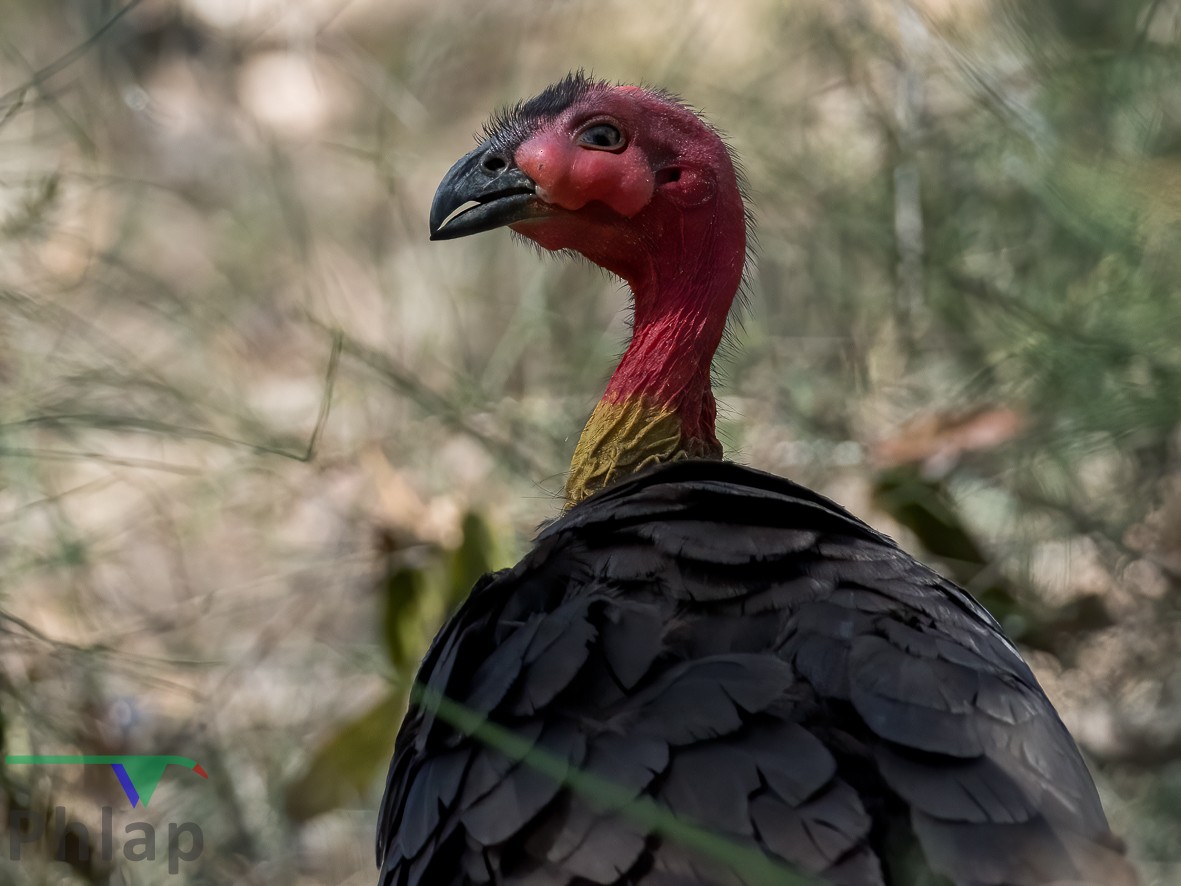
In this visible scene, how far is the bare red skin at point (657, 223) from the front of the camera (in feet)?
9.78

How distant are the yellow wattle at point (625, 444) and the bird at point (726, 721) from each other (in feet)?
1.07

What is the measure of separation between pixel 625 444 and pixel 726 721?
1.11m

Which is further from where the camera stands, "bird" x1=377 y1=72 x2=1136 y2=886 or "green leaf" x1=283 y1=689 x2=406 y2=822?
"green leaf" x1=283 y1=689 x2=406 y2=822

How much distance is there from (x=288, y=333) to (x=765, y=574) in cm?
473

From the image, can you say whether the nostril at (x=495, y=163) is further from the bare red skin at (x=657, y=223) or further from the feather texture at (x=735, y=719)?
the feather texture at (x=735, y=719)

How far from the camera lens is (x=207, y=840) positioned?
15.3 feet

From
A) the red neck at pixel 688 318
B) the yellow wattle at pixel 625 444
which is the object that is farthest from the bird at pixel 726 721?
the red neck at pixel 688 318

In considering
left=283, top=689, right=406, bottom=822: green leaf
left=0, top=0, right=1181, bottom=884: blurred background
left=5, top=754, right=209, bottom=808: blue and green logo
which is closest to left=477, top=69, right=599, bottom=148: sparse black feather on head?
left=0, top=0, right=1181, bottom=884: blurred background

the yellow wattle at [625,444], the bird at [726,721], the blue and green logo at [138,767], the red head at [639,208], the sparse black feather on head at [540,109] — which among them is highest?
the sparse black feather on head at [540,109]

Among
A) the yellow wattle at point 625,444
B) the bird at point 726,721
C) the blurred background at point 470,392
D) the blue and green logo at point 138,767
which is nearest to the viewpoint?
the bird at point 726,721

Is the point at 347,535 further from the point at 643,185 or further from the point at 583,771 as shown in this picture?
the point at 583,771

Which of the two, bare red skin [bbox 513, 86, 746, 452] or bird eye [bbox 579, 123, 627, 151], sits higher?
bird eye [bbox 579, 123, 627, 151]

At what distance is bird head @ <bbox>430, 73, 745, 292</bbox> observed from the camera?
296cm

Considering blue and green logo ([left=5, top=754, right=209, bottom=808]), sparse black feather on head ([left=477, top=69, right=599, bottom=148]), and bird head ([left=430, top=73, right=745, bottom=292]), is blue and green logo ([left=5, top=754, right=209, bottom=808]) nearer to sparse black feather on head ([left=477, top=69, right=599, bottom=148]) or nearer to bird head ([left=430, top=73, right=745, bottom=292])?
bird head ([left=430, top=73, right=745, bottom=292])
